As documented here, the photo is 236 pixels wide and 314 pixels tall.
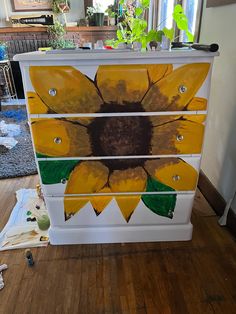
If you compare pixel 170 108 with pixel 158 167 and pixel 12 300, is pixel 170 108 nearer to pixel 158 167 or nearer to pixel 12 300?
pixel 158 167

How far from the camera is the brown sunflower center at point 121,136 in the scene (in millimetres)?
1041

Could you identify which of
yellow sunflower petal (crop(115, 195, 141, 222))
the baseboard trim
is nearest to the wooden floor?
the baseboard trim

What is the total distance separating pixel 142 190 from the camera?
1184 millimetres

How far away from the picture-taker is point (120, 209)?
122 centimetres

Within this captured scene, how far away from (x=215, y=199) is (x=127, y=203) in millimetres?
631

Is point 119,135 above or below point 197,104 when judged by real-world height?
below

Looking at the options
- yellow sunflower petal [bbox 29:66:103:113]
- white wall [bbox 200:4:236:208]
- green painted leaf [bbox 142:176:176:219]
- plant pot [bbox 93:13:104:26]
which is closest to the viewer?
yellow sunflower petal [bbox 29:66:103:113]

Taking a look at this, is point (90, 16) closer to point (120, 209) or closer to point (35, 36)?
point (35, 36)

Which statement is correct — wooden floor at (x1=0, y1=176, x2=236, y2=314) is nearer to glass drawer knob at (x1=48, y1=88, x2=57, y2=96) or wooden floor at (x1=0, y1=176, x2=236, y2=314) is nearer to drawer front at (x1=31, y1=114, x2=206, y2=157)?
drawer front at (x1=31, y1=114, x2=206, y2=157)

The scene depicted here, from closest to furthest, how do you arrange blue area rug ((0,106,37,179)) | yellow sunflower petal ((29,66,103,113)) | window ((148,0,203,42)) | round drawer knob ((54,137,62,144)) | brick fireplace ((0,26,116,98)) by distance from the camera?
yellow sunflower petal ((29,66,103,113))
round drawer knob ((54,137,62,144))
window ((148,0,203,42))
blue area rug ((0,106,37,179))
brick fireplace ((0,26,116,98))

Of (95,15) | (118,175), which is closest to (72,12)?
(95,15)

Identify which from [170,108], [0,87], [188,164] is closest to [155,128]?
[170,108]

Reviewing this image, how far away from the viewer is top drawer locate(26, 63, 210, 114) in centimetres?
96

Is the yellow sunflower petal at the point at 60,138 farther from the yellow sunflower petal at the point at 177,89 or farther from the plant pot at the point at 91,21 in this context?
the plant pot at the point at 91,21
